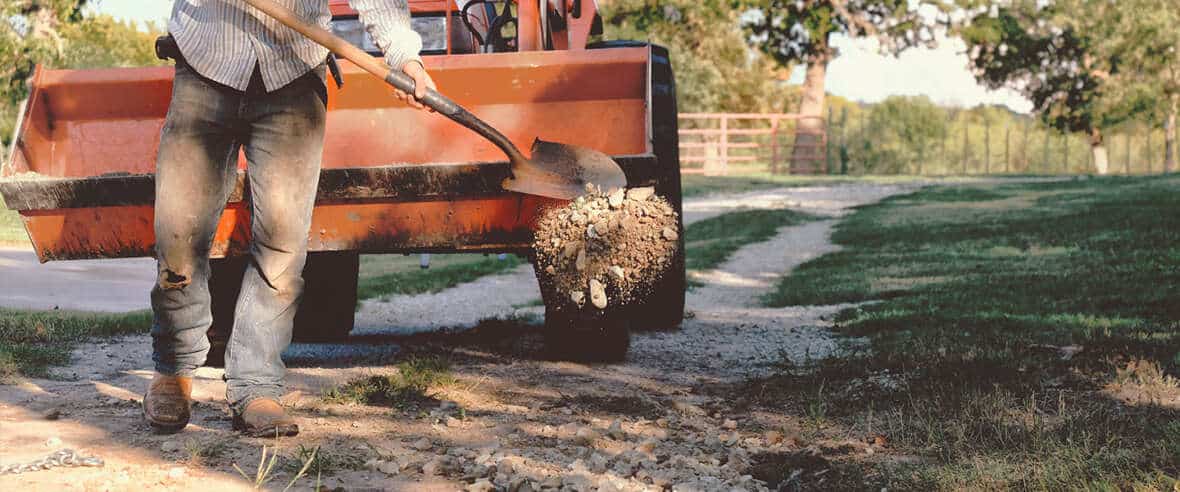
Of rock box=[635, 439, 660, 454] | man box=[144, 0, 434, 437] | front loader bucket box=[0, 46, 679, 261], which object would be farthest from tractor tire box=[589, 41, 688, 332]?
man box=[144, 0, 434, 437]

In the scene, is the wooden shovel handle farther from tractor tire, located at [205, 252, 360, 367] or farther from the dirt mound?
tractor tire, located at [205, 252, 360, 367]

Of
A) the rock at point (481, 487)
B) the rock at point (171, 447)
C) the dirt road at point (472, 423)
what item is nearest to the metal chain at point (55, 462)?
the dirt road at point (472, 423)

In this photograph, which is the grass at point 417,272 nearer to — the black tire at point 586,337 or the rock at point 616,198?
the black tire at point 586,337

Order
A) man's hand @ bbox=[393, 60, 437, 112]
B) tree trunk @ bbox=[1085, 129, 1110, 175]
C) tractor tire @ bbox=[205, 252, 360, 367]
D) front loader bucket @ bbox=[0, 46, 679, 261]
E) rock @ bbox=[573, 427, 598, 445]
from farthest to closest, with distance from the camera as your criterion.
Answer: tree trunk @ bbox=[1085, 129, 1110, 175] < tractor tire @ bbox=[205, 252, 360, 367] < front loader bucket @ bbox=[0, 46, 679, 261] < man's hand @ bbox=[393, 60, 437, 112] < rock @ bbox=[573, 427, 598, 445]

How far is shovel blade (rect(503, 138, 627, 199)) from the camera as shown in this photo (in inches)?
190

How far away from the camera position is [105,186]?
4.89 meters

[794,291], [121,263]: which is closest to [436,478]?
[794,291]

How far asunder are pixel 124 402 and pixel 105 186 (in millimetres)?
842

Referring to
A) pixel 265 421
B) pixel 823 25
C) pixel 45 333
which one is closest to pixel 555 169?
pixel 265 421

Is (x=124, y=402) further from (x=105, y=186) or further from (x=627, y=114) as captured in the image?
(x=627, y=114)

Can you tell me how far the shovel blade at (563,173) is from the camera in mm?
4816

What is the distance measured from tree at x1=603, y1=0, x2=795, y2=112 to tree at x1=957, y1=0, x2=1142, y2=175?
18.3 ft

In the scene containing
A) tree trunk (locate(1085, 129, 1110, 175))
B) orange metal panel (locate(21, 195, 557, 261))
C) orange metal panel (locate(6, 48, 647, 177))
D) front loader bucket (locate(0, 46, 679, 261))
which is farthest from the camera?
tree trunk (locate(1085, 129, 1110, 175))

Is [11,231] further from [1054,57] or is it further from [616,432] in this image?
[1054,57]
